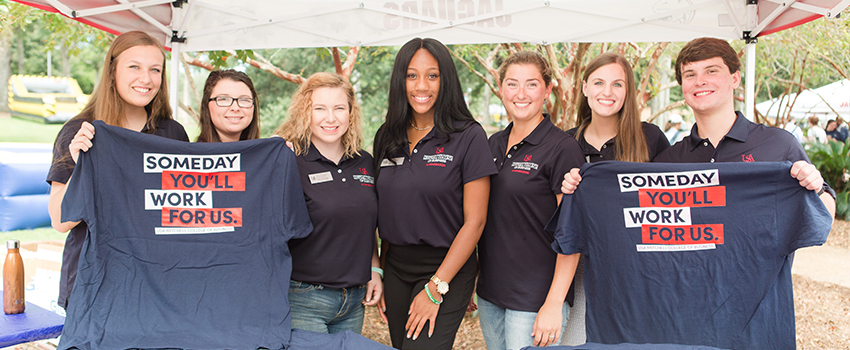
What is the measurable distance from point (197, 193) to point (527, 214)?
1.41 m

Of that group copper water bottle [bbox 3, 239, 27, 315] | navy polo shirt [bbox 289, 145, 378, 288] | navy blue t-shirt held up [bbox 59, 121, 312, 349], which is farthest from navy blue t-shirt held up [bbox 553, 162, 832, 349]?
copper water bottle [bbox 3, 239, 27, 315]

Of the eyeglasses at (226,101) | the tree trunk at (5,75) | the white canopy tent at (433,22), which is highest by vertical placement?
the tree trunk at (5,75)

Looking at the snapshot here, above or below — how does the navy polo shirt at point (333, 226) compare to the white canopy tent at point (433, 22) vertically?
below

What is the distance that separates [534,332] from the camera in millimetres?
2178

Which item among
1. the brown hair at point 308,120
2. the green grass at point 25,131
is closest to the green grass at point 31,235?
the brown hair at point 308,120

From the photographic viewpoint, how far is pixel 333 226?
2203 millimetres

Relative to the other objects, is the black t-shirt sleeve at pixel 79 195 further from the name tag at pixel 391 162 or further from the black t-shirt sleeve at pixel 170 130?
the name tag at pixel 391 162

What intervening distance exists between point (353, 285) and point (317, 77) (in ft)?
3.19

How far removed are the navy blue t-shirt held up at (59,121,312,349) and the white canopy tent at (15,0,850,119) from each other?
221cm

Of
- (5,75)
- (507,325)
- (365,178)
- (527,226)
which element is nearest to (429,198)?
(365,178)

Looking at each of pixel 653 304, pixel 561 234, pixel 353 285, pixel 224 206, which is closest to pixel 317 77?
pixel 224 206

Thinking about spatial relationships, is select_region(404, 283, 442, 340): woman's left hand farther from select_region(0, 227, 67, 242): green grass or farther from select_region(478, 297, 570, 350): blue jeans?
select_region(0, 227, 67, 242): green grass

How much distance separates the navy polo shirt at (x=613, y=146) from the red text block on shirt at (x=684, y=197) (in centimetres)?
33

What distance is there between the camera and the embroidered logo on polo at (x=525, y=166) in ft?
7.16
